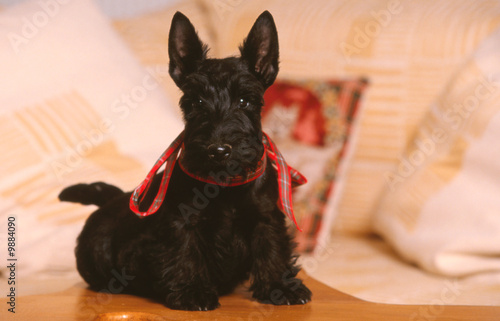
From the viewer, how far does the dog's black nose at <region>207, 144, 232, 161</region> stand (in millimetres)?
1069

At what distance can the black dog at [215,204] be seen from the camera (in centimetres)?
113

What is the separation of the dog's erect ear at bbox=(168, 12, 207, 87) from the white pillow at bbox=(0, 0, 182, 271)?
698mm

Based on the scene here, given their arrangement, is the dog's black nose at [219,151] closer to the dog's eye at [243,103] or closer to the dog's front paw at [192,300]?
the dog's eye at [243,103]

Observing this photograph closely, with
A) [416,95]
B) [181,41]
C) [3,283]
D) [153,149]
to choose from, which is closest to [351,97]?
[416,95]

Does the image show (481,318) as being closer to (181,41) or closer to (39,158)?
(181,41)

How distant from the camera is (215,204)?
3.85 feet

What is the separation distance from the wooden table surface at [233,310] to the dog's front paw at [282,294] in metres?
0.02

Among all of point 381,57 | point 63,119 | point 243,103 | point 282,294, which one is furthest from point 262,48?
point 381,57

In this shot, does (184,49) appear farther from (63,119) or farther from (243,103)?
(63,119)

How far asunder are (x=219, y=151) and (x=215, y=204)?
0.15 meters

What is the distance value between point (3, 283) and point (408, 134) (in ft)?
5.26

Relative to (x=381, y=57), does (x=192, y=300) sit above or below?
below

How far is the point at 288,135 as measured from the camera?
218cm

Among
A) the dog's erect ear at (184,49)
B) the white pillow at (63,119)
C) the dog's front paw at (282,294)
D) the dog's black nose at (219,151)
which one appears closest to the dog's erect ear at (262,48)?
the dog's erect ear at (184,49)
